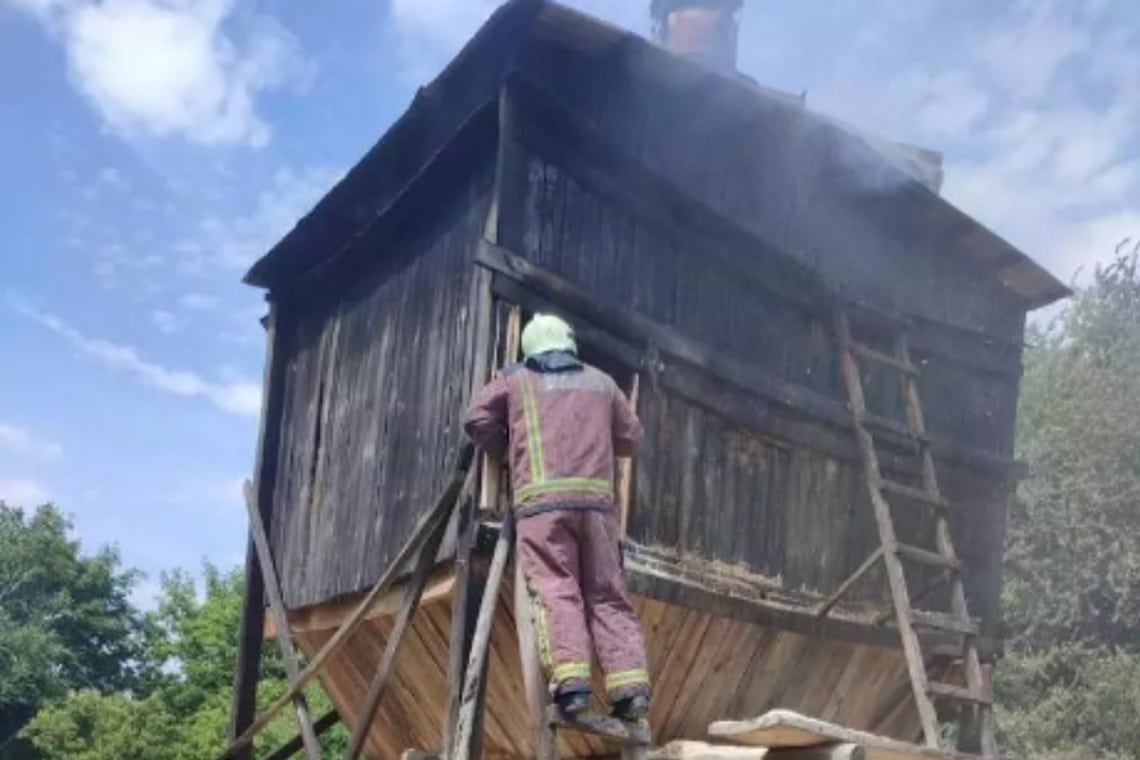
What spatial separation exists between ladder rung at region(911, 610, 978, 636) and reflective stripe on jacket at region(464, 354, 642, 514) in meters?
2.98

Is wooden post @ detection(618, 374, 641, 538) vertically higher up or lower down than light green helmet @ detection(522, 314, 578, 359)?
lower down

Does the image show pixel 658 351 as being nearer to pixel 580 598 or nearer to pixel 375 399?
pixel 375 399

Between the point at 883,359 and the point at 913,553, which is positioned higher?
the point at 883,359

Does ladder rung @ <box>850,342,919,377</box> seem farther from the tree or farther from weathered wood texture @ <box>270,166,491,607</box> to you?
the tree

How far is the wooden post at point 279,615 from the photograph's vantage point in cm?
894

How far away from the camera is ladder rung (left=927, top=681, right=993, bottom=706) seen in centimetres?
805

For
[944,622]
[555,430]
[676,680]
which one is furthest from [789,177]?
[555,430]

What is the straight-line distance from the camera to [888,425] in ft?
30.6

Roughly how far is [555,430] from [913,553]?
11.5 feet

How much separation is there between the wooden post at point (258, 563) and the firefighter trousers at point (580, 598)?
4940mm

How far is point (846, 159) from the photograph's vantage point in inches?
375

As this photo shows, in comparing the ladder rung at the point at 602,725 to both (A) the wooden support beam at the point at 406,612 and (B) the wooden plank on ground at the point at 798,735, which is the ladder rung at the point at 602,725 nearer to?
(B) the wooden plank on ground at the point at 798,735

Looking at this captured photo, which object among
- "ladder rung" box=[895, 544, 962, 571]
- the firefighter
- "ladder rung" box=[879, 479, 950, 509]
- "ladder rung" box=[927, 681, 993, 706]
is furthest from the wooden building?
the firefighter

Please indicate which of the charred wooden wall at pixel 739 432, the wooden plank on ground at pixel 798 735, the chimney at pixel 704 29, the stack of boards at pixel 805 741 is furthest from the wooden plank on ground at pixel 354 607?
the chimney at pixel 704 29
